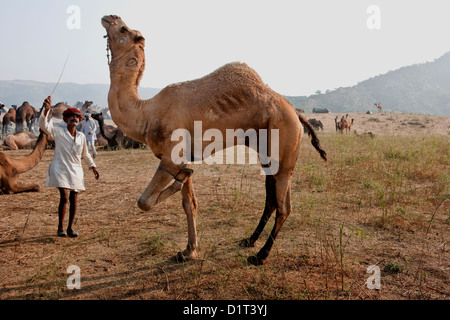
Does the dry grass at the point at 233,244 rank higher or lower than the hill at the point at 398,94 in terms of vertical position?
lower

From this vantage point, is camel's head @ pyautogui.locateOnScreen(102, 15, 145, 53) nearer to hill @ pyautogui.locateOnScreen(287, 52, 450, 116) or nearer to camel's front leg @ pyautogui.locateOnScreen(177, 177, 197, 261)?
camel's front leg @ pyautogui.locateOnScreen(177, 177, 197, 261)

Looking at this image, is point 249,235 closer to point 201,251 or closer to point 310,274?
point 201,251

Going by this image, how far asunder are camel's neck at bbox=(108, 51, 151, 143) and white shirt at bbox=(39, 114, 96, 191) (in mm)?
1240

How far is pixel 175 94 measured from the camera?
3695mm

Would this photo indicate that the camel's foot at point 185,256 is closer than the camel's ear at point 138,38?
No

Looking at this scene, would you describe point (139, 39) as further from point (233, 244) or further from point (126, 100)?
point (233, 244)

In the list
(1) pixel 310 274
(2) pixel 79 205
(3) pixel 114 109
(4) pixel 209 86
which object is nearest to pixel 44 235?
(2) pixel 79 205

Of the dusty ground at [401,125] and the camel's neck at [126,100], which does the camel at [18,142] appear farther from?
the dusty ground at [401,125]

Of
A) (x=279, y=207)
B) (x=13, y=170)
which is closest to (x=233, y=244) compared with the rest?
(x=279, y=207)

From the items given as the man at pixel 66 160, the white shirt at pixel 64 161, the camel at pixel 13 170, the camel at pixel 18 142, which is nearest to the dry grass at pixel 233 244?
the camel at pixel 13 170

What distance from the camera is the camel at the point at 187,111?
11.8 feet

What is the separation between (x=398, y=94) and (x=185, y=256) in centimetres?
13643

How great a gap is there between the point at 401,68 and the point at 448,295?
561ft

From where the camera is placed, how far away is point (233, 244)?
4543 millimetres
